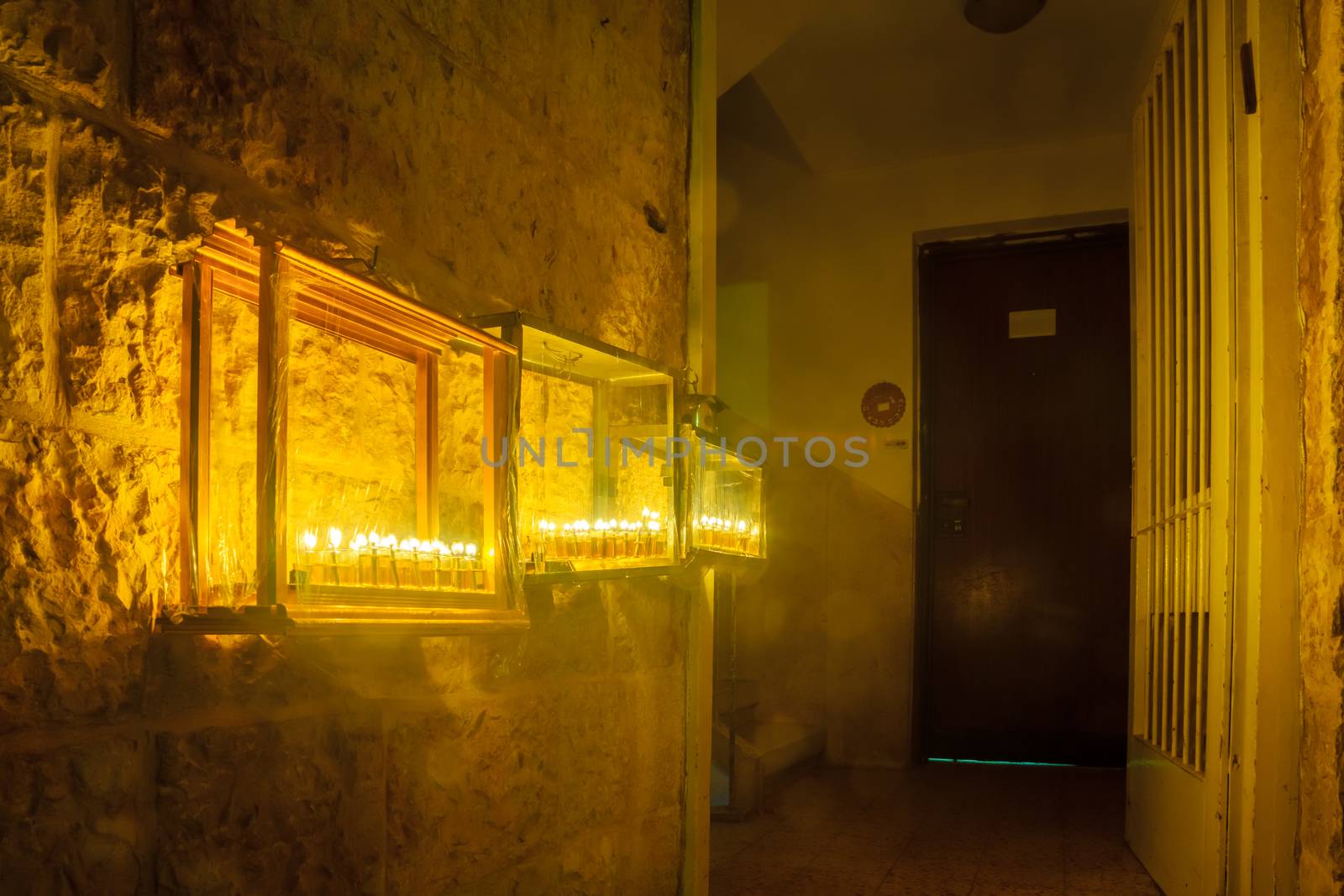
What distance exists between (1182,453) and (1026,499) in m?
2.11

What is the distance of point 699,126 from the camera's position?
2.53 meters

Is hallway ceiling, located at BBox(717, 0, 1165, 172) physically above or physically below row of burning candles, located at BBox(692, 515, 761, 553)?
above

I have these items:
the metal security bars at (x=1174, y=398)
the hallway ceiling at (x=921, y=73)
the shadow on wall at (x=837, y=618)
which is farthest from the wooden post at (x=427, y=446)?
the shadow on wall at (x=837, y=618)

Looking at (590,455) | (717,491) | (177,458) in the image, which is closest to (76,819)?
(177,458)

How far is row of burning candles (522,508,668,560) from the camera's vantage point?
1.73 m

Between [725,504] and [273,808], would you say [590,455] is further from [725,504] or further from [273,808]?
[273,808]

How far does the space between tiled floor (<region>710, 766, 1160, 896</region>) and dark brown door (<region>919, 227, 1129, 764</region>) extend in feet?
1.16

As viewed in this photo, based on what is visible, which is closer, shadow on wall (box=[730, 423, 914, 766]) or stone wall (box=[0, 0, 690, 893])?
stone wall (box=[0, 0, 690, 893])

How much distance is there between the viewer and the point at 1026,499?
495 cm

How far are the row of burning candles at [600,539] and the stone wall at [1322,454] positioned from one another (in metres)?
1.16

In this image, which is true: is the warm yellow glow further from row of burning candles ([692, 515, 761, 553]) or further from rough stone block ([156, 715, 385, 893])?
rough stone block ([156, 715, 385, 893])

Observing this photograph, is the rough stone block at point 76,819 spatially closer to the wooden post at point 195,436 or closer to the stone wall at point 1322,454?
the wooden post at point 195,436

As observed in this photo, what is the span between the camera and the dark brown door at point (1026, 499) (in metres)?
4.81

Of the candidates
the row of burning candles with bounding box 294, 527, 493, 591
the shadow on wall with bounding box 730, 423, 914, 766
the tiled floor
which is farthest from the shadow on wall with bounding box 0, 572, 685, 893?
the shadow on wall with bounding box 730, 423, 914, 766
